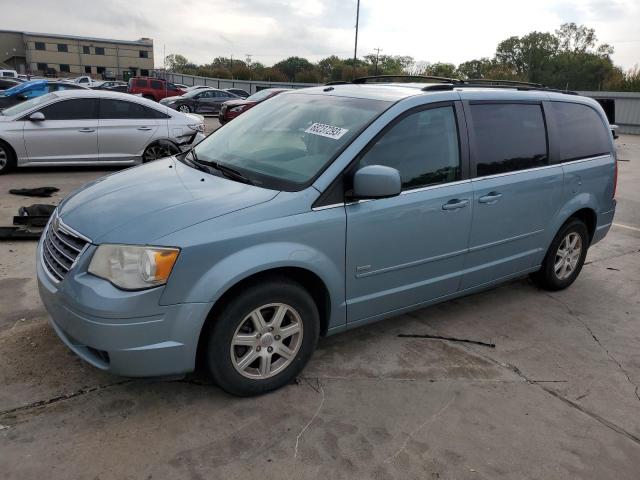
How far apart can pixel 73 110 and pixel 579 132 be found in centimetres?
764

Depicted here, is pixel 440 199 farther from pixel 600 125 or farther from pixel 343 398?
pixel 600 125

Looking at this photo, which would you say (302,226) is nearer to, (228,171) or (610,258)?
(228,171)

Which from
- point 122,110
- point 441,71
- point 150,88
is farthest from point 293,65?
point 122,110

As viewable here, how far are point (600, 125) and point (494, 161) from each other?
1.79m

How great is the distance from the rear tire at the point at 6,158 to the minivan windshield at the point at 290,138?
5914mm

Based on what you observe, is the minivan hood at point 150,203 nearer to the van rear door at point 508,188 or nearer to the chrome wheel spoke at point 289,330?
the chrome wheel spoke at point 289,330

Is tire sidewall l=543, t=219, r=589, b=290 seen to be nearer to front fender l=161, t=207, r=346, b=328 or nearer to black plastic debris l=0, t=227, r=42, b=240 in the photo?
front fender l=161, t=207, r=346, b=328

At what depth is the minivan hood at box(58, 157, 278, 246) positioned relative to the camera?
2.68 m

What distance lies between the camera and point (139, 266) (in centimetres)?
256

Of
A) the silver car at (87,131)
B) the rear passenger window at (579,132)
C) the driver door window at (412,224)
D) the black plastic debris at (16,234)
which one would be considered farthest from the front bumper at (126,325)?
the silver car at (87,131)

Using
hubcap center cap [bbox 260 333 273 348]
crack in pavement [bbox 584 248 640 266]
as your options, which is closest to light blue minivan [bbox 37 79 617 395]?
hubcap center cap [bbox 260 333 273 348]

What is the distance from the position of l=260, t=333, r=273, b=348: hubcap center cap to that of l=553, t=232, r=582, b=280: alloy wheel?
9.94 ft

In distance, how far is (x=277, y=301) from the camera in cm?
290

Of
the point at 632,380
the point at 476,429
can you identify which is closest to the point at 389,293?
the point at 476,429
